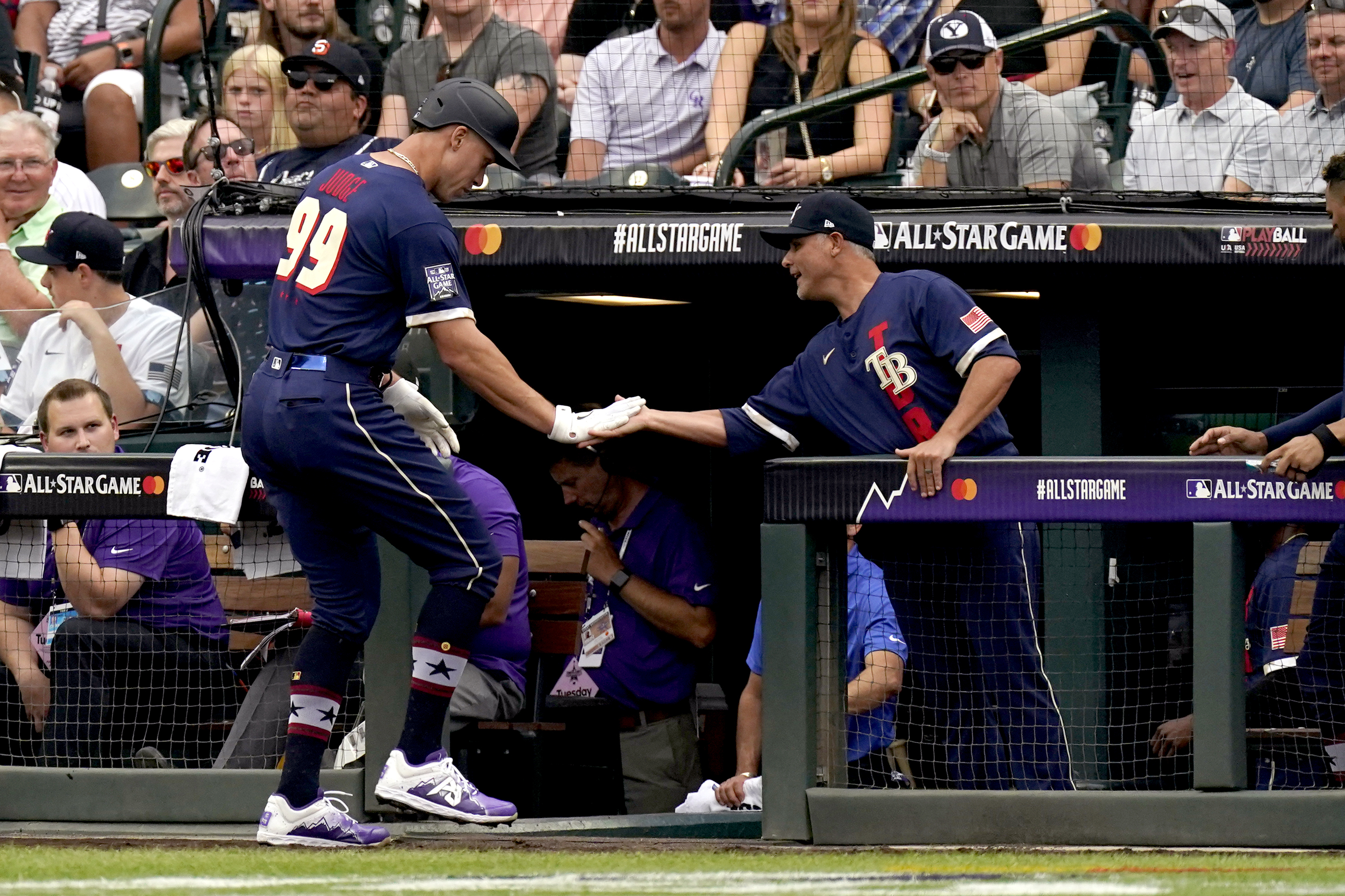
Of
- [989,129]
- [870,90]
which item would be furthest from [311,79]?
[989,129]

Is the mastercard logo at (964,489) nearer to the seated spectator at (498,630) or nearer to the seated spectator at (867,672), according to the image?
the seated spectator at (867,672)

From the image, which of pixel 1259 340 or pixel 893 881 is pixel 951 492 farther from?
pixel 1259 340

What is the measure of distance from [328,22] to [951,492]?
4002 mm

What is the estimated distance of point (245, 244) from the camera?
608cm

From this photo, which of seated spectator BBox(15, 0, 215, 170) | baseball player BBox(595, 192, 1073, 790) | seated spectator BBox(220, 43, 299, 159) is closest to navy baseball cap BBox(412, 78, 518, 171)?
baseball player BBox(595, 192, 1073, 790)

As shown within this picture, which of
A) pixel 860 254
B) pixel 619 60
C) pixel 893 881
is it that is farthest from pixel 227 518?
pixel 619 60

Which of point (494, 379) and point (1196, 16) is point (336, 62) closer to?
point (494, 379)

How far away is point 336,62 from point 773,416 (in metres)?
2.45

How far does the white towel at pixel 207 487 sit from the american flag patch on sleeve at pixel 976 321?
2025mm

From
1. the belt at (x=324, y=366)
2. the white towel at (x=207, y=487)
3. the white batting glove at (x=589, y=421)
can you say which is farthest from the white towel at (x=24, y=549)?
the white batting glove at (x=589, y=421)

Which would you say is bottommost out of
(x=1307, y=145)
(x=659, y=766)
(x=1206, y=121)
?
(x=659, y=766)

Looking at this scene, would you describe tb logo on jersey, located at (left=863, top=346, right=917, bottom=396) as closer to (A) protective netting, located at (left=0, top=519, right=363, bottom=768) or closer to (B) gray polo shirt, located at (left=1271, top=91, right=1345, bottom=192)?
(A) protective netting, located at (left=0, top=519, right=363, bottom=768)

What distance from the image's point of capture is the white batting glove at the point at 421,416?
463 cm

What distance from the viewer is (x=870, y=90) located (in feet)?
21.3
